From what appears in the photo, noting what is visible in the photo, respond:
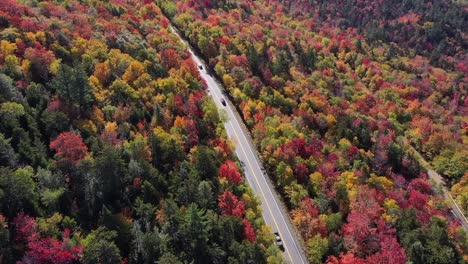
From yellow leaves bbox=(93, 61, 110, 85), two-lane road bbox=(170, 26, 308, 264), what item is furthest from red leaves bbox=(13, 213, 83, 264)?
yellow leaves bbox=(93, 61, 110, 85)

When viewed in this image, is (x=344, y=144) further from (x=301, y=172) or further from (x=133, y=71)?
(x=133, y=71)

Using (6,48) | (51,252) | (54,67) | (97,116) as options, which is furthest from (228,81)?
(51,252)

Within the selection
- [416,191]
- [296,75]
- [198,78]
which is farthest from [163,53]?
[416,191]

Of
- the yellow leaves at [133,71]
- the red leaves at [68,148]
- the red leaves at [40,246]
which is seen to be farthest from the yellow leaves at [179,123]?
the red leaves at [40,246]

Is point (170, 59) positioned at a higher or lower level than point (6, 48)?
lower

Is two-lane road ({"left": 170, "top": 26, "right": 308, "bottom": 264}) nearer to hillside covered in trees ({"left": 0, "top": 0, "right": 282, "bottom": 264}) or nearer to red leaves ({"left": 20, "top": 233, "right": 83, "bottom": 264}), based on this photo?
hillside covered in trees ({"left": 0, "top": 0, "right": 282, "bottom": 264})

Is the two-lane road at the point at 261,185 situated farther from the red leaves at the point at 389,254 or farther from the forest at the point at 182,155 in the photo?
the red leaves at the point at 389,254
